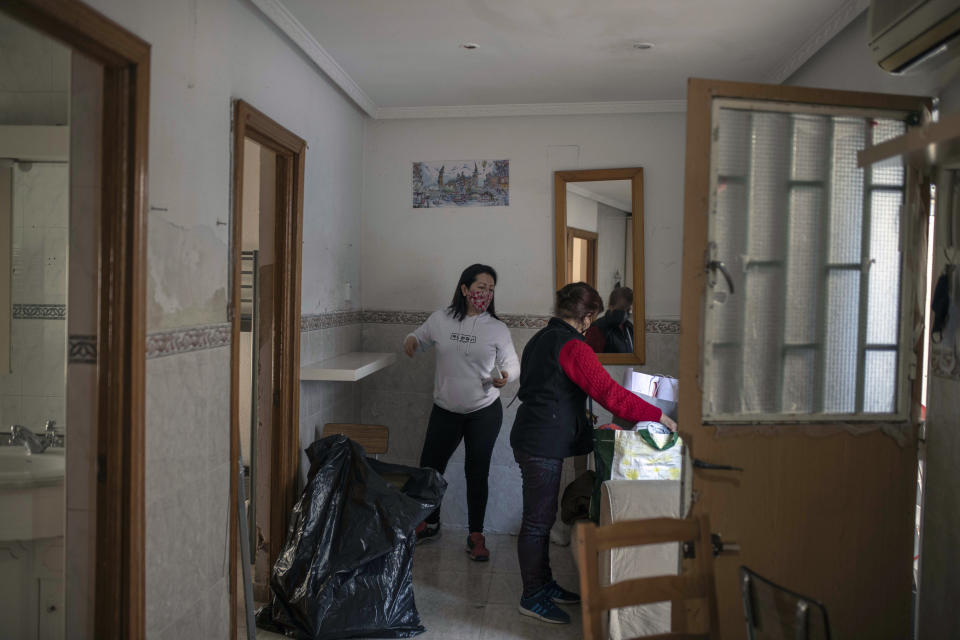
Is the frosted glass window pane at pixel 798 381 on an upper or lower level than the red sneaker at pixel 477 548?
upper

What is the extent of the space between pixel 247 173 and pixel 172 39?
93.0 inches

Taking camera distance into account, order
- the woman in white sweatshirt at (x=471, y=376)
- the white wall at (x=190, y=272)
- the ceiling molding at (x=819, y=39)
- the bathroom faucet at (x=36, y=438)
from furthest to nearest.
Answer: the woman in white sweatshirt at (x=471, y=376) < the ceiling molding at (x=819, y=39) < the bathroom faucet at (x=36, y=438) < the white wall at (x=190, y=272)

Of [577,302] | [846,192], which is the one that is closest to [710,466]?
[846,192]

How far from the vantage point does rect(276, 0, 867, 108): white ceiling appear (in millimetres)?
2818

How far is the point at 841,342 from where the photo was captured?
2043mm

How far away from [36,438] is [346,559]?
118 centimetres

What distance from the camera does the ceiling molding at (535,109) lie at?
4.14 m

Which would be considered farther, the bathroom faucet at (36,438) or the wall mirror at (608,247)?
the wall mirror at (608,247)

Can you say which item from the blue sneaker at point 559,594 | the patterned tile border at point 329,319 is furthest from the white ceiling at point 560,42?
the blue sneaker at point 559,594

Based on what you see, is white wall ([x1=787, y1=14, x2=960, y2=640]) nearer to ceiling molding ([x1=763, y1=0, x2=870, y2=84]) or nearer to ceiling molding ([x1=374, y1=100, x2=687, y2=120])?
ceiling molding ([x1=763, y1=0, x2=870, y2=84])

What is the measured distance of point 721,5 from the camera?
2.77 meters

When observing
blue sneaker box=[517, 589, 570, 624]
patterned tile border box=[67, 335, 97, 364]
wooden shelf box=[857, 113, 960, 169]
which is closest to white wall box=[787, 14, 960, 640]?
wooden shelf box=[857, 113, 960, 169]

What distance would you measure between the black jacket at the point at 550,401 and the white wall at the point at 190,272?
118 centimetres

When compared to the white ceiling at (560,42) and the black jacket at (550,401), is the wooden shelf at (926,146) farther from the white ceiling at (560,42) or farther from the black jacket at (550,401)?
the black jacket at (550,401)
